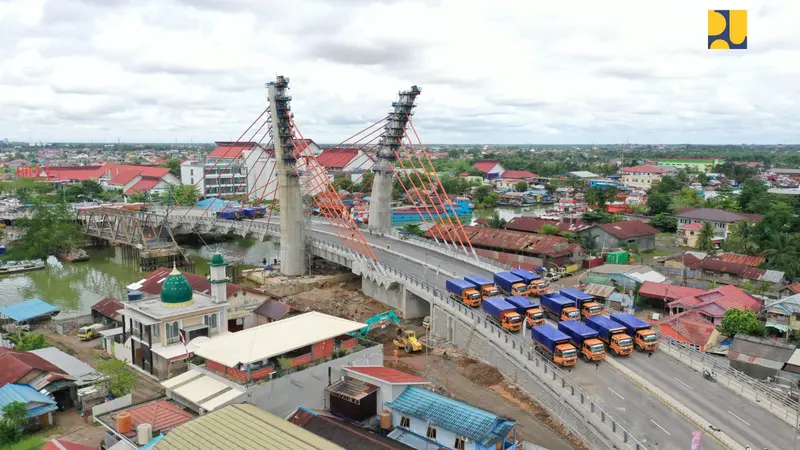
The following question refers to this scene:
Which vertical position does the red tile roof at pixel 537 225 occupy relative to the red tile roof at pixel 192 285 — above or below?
above

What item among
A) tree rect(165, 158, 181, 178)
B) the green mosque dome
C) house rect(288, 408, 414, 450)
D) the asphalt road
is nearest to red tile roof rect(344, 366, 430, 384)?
house rect(288, 408, 414, 450)

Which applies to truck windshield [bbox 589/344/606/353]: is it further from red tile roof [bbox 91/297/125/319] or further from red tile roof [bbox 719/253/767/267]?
red tile roof [bbox 719/253/767/267]

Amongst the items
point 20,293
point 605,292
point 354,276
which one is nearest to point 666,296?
point 605,292

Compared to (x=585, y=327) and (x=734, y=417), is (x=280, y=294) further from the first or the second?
(x=734, y=417)

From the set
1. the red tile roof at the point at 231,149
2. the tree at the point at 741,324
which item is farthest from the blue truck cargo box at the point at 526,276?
the red tile roof at the point at 231,149

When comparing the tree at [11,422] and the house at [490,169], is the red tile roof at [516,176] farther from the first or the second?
the tree at [11,422]

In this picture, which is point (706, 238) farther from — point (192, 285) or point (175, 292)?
point (175, 292)

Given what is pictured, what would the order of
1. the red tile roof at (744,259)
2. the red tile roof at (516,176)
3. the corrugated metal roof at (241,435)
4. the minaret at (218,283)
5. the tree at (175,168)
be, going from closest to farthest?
the corrugated metal roof at (241,435)
the minaret at (218,283)
the red tile roof at (744,259)
the tree at (175,168)
the red tile roof at (516,176)

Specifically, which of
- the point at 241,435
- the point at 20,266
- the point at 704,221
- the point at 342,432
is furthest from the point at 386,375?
the point at 704,221
